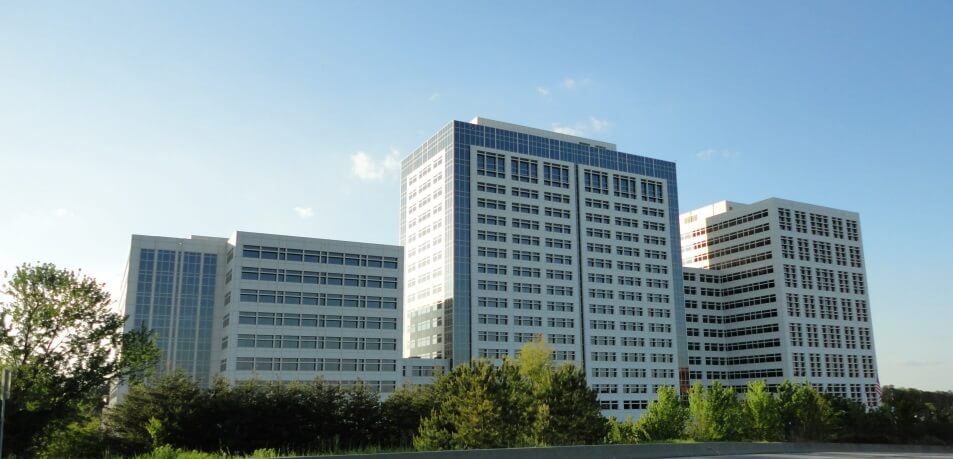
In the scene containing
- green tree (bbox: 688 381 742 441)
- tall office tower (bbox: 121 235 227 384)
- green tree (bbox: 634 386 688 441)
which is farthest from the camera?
tall office tower (bbox: 121 235 227 384)

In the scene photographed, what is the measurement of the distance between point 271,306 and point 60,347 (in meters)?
52.8

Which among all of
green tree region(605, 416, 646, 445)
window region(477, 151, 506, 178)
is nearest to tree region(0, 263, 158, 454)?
green tree region(605, 416, 646, 445)

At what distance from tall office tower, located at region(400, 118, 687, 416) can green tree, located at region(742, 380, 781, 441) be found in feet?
176

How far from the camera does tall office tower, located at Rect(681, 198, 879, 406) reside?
131375 millimetres

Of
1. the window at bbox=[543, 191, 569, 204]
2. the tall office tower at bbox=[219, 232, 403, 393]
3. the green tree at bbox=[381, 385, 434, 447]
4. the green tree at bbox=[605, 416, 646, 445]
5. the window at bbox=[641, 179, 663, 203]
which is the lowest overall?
the green tree at bbox=[605, 416, 646, 445]

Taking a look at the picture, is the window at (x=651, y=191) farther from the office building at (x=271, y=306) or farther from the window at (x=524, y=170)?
the office building at (x=271, y=306)

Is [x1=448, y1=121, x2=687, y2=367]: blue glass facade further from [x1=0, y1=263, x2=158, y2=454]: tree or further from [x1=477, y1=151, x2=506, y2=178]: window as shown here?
[x1=0, y1=263, x2=158, y2=454]: tree

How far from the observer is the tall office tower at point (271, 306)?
91.2 meters

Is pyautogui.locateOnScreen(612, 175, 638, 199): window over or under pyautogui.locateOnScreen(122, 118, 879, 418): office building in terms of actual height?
over

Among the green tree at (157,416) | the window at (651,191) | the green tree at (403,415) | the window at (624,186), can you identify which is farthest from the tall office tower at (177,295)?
the window at (651,191)

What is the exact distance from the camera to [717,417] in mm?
55938

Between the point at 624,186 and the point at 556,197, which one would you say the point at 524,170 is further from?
the point at 624,186

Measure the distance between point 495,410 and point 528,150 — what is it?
88.6 meters

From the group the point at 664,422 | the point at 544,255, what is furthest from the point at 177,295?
the point at 664,422
